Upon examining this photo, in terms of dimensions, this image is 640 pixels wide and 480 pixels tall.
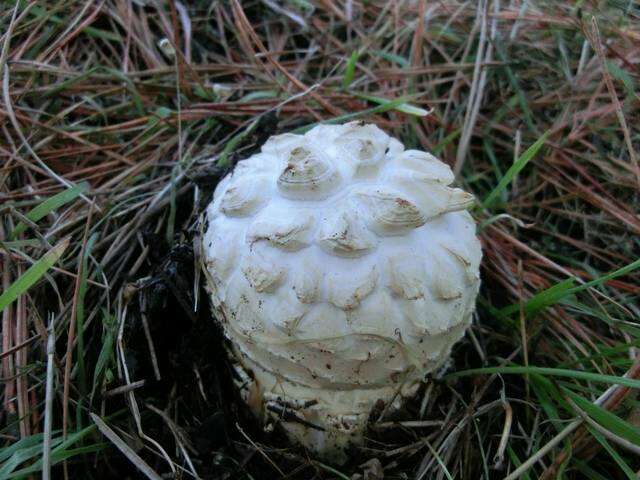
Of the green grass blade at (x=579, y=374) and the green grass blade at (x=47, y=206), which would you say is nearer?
the green grass blade at (x=579, y=374)

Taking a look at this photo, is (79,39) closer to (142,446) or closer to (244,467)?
(142,446)

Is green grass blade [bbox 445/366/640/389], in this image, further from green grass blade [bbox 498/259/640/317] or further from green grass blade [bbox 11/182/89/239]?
green grass blade [bbox 11/182/89/239]

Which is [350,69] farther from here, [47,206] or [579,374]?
[579,374]

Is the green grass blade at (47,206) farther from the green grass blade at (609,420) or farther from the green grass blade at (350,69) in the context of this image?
the green grass blade at (609,420)

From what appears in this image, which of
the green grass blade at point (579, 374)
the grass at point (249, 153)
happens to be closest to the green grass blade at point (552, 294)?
the grass at point (249, 153)

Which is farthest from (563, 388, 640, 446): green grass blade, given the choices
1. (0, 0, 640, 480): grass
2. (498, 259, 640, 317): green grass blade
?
(498, 259, 640, 317): green grass blade

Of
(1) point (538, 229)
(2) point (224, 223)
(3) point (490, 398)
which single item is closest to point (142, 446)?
(2) point (224, 223)
